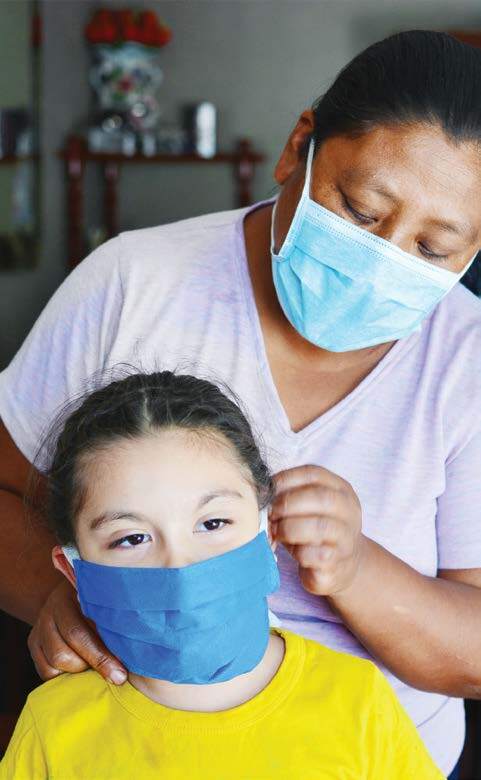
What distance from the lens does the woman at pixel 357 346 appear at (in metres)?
1.31

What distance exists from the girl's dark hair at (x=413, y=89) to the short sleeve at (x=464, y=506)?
1.30 ft

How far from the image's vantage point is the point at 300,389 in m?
1.47

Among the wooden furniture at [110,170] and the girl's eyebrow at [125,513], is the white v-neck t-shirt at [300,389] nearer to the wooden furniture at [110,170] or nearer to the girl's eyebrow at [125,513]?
the girl's eyebrow at [125,513]

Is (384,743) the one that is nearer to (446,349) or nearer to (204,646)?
(204,646)

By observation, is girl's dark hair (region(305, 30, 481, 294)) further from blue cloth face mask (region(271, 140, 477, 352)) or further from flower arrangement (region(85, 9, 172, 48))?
flower arrangement (region(85, 9, 172, 48))

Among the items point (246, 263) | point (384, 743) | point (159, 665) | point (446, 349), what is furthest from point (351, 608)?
point (246, 263)

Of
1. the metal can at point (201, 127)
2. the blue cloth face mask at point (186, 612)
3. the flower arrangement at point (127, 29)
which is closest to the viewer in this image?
the blue cloth face mask at point (186, 612)

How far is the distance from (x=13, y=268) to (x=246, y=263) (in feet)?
12.0

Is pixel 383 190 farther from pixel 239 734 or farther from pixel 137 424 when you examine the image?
pixel 239 734

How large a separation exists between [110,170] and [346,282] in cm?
395

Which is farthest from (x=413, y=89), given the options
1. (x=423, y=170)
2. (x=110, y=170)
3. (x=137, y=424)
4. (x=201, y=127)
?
(x=110, y=170)

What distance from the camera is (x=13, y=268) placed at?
5.00 metres

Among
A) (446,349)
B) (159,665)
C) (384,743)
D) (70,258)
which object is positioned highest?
(446,349)

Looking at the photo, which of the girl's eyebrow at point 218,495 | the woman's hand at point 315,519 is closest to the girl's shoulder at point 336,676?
the woman's hand at point 315,519
